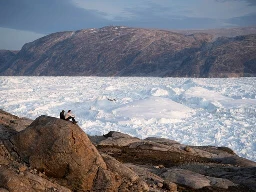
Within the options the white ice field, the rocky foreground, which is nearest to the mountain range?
the white ice field

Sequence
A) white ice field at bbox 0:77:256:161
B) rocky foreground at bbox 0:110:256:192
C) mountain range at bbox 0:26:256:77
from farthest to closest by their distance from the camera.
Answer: mountain range at bbox 0:26:256:77 → white ice field at bbox 0:77:256:161 → rocky foreground at bbox 0:110:256:192

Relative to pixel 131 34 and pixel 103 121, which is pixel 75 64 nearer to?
pixel 131 34

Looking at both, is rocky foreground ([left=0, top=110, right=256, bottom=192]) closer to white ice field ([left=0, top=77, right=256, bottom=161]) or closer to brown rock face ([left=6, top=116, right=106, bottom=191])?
brown rock face ([left=6, top=116, right=106, bottom=191])

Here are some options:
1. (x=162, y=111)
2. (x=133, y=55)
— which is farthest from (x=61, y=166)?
(x=133, y=55)

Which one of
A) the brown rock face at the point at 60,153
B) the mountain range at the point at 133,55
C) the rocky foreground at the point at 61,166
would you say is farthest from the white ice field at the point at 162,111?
the mountain range at the point at 133,55

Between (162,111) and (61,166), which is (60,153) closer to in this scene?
(61,166)

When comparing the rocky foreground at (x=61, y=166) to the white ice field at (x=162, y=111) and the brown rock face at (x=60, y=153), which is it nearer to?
the brown rock face at (x=60, y=153)

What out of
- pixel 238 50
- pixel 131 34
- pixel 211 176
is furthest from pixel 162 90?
pixel 131 34
